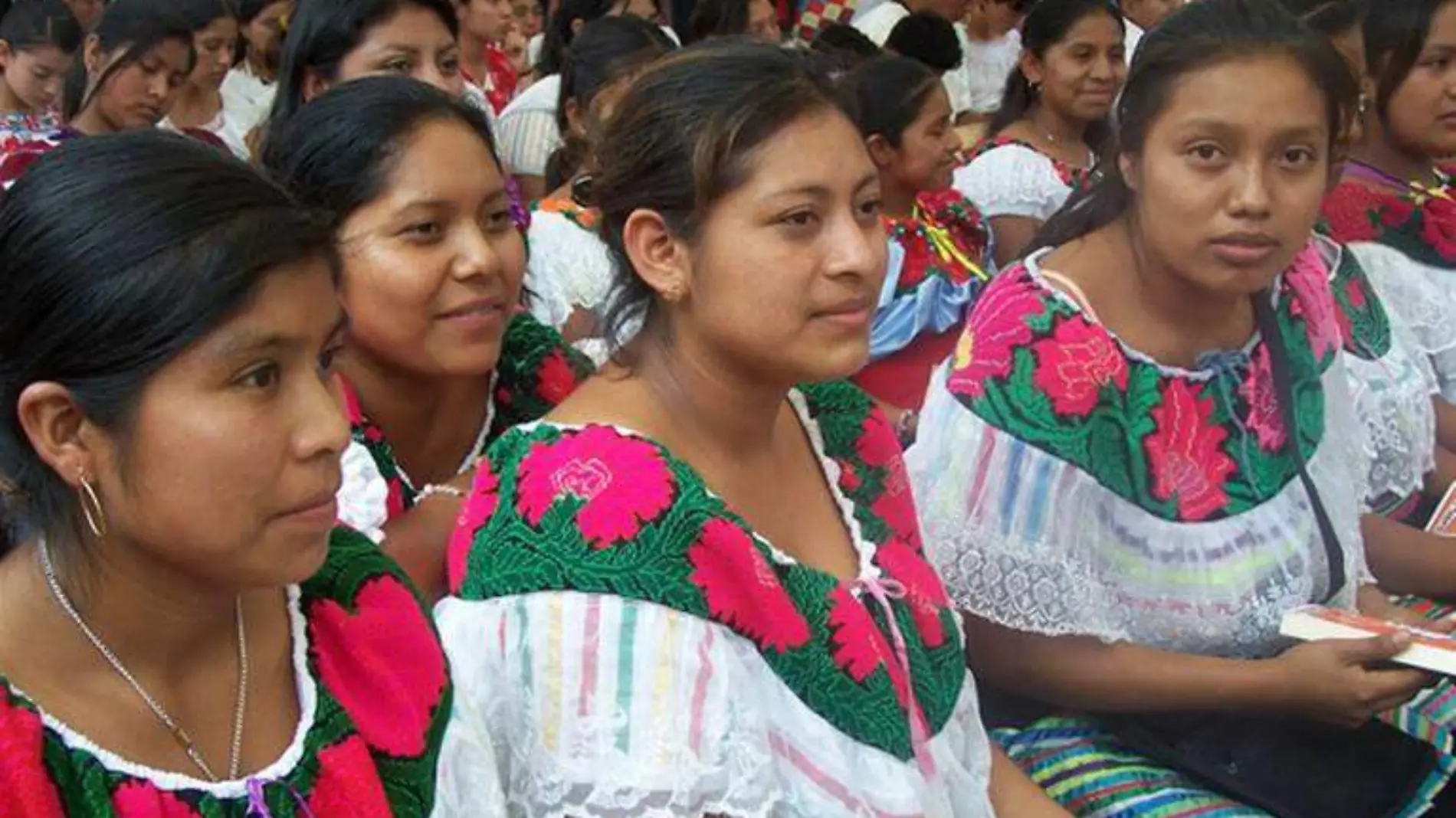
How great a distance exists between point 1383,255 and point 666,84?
1.69 m

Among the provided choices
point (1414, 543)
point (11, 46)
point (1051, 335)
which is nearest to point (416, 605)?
point (1051, 335)

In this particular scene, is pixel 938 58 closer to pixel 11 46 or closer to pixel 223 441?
pixel 11 46

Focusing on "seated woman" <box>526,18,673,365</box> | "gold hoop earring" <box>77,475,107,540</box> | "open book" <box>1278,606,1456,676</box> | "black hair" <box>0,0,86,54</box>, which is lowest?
"black hair" <box>0,0,86,54</box>

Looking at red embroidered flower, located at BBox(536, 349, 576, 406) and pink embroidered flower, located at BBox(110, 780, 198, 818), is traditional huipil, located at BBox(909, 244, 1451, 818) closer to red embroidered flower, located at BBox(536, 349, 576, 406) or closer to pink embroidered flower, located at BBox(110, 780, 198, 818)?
red embroidered flower, located at BBox(536, 349, 576, 406)

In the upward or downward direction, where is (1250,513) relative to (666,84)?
downward

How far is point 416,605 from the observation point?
1313 millimetres

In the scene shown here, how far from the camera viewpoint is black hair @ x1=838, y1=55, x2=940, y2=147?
11.6ft

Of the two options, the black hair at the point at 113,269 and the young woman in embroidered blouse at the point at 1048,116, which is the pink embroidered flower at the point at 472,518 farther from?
the young woman in embroidered blouse at the point at 1048,116

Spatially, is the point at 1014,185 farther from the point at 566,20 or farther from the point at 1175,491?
the point at 1175,491

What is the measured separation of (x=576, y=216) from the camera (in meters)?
3.04

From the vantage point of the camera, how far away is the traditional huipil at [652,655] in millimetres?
1367

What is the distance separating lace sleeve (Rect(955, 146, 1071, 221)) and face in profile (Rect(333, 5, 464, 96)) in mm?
1407

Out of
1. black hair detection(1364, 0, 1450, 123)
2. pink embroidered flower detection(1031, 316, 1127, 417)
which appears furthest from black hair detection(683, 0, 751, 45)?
pink embroidered flower detection(1031, 316, 1127, 417)

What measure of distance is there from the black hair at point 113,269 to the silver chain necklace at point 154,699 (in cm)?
9
